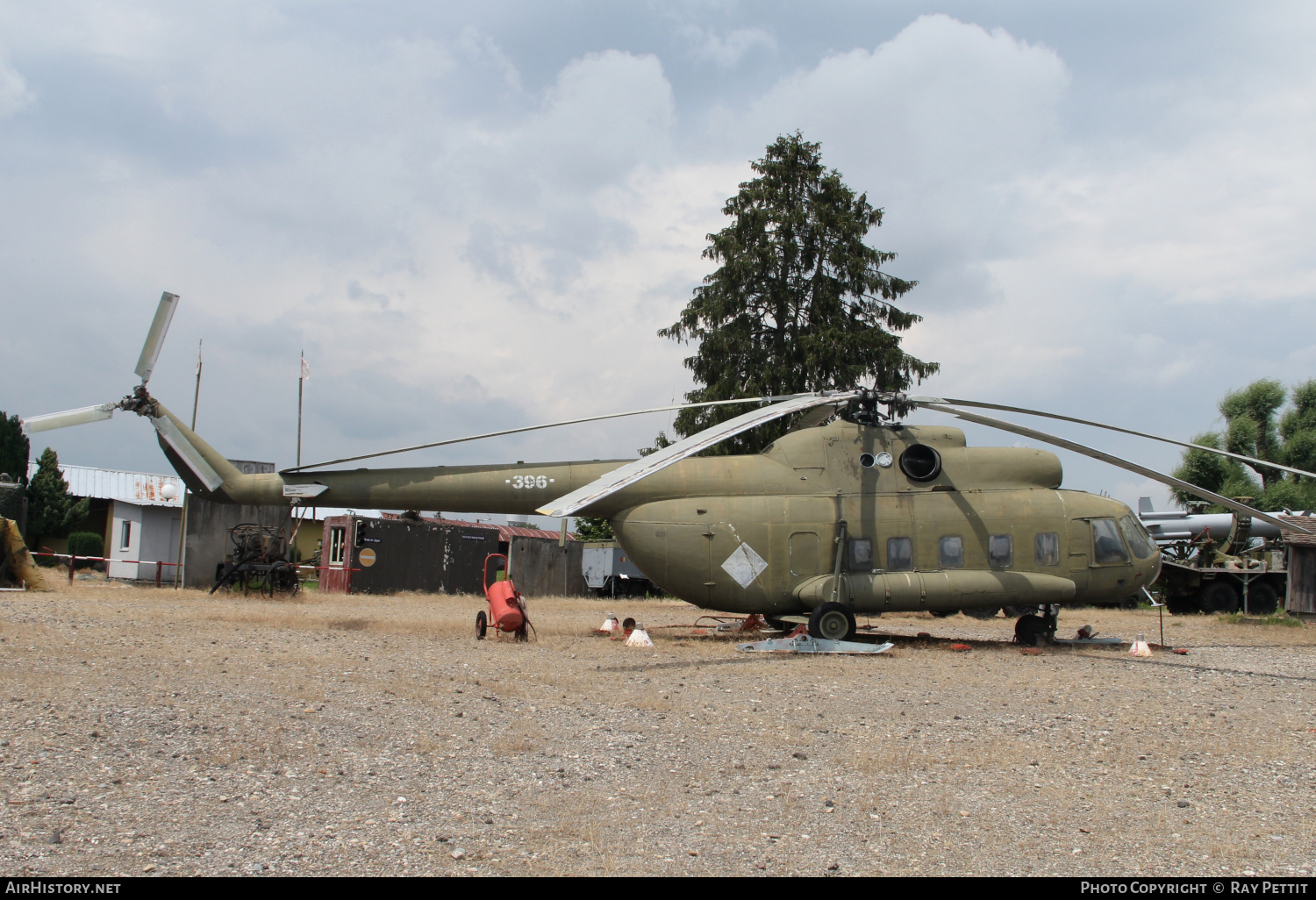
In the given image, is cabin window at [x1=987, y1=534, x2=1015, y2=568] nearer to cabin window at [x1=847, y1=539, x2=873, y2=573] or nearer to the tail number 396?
cabin window at [x1=847, y1=539, x2=873, y2=573]

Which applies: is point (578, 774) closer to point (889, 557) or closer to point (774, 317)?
point (889, 557)

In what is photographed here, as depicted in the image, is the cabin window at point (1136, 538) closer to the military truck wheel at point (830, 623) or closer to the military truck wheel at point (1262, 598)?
the military truck wheel at point (830, 623)

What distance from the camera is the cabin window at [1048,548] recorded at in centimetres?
1381

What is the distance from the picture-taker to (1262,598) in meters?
25.5

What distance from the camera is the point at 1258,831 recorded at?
16.9 ft

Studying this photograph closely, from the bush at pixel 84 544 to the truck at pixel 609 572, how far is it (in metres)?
22.7

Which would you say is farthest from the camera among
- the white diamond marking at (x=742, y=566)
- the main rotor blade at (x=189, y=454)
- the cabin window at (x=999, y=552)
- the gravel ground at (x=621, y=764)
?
the main rotor blade at (x=189, y=454)

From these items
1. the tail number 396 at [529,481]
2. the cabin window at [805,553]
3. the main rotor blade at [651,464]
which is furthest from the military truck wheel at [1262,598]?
the tail number 396 at [529,481]

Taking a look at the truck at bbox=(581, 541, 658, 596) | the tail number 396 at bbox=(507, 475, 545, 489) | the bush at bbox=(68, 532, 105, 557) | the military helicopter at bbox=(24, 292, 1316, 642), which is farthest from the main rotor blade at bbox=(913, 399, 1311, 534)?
the bush at bbox=(68, 532, 105, 557)

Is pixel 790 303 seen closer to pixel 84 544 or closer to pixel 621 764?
pixel 621 764
